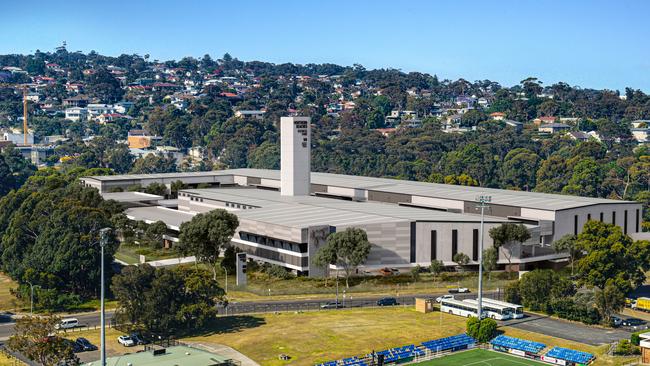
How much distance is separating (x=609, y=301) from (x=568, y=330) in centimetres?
606

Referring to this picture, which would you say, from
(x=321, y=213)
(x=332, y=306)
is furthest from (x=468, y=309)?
(x=321, y=213)

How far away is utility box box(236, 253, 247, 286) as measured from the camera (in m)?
115

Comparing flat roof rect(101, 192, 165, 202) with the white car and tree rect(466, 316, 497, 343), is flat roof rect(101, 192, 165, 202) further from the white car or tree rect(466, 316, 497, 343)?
tree rect(466, 316, 497, 343)

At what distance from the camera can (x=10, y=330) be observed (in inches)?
3720

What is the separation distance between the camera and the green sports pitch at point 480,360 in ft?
269

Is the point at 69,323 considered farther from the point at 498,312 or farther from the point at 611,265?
the point at 611,265

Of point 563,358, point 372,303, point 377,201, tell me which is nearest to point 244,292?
point 372,303

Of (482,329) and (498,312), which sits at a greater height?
(482,329)

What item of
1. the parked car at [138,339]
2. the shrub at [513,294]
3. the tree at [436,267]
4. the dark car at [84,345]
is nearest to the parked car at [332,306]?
the tree at [436,267]

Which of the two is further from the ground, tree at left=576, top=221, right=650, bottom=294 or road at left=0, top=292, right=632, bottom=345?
tree at left=576, top=221, right=650, bottom=294

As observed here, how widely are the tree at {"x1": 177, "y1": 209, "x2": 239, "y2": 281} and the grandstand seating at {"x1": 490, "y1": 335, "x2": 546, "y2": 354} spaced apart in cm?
4464

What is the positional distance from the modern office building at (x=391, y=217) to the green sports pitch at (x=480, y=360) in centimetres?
3630

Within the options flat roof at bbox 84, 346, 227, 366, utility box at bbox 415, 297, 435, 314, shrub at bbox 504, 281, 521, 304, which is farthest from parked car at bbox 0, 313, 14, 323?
shrub at bbox 504, 281, 521, 304

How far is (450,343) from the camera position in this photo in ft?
284
